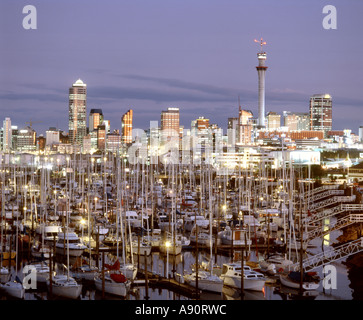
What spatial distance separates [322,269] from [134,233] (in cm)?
659

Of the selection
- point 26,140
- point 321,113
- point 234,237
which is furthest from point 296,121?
point 234,237

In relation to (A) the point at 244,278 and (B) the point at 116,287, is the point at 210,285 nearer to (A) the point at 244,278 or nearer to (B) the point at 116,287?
(A) the point at 244,278

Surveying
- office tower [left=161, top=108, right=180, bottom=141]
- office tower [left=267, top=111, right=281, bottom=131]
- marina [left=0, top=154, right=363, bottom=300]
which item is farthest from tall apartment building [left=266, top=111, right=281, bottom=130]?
marina [left=0, top=154, right=363, bottom=300]

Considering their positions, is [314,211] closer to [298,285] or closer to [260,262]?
[260,262]

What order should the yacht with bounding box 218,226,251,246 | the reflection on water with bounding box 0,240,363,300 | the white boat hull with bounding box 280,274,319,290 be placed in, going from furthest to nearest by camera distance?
the yacht with bounding box 218,226,251,246, the white boat hull with bounding box 280,274,319,290, the reflection on water with bounding box 0,240,363,300

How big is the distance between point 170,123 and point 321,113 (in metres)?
45.7

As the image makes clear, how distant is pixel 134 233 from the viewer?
59.0 ft

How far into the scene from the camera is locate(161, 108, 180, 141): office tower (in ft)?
294

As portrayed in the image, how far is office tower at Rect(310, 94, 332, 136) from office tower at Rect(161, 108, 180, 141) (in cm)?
4033

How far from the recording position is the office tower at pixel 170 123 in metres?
89.6

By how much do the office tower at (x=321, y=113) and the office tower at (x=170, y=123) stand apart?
132ft

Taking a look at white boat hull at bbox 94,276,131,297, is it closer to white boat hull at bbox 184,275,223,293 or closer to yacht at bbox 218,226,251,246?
white boat hull at bbox 184,275,223,293

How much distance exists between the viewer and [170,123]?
93.1 meters

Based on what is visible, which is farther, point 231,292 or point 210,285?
point 231,292
